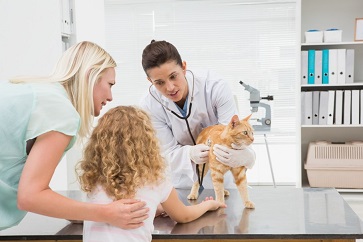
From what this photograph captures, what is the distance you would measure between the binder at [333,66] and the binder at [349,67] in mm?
95

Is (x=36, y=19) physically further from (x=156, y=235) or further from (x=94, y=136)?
(x=156, y=235)

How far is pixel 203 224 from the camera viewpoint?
1.59 meters

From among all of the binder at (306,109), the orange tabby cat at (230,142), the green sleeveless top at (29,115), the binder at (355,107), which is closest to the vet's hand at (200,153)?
the orange tabby cat at (230,142)

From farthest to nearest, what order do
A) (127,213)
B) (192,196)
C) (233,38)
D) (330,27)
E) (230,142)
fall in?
1. (233,38)
2. (330,27)
3. (192,196)
4. (230,142)
5. (127,213)

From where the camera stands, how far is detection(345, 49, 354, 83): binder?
14.4 feet

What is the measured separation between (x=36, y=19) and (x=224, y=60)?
2832 mm

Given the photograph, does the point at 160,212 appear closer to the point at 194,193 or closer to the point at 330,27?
→ the point at 194,193

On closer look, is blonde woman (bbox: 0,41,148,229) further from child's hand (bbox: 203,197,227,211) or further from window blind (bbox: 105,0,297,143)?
window blind (bbox: 105,0,297,143)

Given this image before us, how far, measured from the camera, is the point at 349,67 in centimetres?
442

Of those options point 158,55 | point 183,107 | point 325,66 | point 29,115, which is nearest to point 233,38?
point 325,66

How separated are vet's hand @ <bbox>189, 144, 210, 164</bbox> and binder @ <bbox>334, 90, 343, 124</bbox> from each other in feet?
9.57

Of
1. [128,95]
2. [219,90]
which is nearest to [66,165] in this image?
[219,90]

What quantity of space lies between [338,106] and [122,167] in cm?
342

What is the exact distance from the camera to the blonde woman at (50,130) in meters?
1.25
